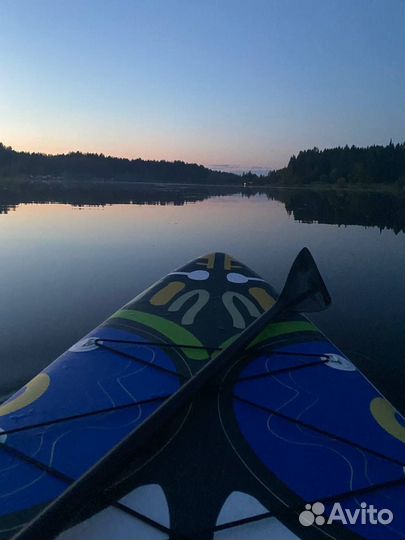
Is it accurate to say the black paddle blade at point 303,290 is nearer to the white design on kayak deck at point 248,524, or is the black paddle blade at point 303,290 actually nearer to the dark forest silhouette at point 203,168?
the white design on kayak deck at point 248,524

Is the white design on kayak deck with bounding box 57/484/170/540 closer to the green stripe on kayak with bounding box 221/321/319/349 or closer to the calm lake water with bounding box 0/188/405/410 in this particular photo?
the green stripe on kayak with bounding box 221/321/319/349

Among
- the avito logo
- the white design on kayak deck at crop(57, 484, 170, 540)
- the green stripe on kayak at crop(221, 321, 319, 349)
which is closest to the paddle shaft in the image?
the white design on kayak deck at crop(57, 484, 170, 540)

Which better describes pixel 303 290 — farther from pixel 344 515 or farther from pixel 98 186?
pixel 98 186

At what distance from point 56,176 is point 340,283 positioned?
132657mm

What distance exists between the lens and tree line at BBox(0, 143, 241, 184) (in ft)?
397

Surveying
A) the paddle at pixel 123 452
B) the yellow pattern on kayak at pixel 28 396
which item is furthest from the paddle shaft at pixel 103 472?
the yellow pattern on kayak at pixel 28 396

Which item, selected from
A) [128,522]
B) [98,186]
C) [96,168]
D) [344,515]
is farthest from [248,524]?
[96,168]

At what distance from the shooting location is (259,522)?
7.04 feet

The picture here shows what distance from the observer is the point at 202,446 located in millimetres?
2637

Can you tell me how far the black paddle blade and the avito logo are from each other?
9.02 feet

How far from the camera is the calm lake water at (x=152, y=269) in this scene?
5758 millimetres

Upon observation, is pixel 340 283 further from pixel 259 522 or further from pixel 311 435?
pixel 259 522

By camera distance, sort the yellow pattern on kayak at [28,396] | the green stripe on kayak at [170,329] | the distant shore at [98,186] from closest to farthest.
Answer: the yellow pattern on kayak at [28,396] → the green stripe on kayak at [170,329] → the distant shore at [98,186]

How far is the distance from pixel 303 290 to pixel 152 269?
590 centimetres
